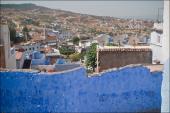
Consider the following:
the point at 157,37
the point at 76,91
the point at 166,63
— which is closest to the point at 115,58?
the point at 76,91

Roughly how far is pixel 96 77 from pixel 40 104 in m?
1.23

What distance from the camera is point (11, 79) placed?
620cm

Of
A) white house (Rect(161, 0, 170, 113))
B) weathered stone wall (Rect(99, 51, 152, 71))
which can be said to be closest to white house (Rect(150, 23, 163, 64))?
weathered stone wall (Rect(99, 51, 152, 71))

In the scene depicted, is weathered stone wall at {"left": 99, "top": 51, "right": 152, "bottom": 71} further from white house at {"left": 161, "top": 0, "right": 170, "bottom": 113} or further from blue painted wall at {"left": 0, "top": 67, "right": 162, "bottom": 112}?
white house at {"left": 161, "top": 0, "right": 170, "bottom": 113}

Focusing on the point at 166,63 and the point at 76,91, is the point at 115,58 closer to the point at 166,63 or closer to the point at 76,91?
the point at 76,91

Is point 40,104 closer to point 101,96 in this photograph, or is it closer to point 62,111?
point 62,111

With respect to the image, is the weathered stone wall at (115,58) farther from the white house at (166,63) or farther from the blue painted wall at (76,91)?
the white house at (166,63)

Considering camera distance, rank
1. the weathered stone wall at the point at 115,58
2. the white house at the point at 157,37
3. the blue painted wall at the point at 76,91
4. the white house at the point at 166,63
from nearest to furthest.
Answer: the white house at the point at 166,63
the blue painted wall at the point at 76,91
the weathered stone wall at the point at 115,58
the white house at the point at 157,37

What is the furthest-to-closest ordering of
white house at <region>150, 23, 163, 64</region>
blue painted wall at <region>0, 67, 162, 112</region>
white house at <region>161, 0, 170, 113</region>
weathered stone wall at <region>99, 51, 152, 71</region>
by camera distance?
white house at <region>150, 23, 163, 64</region> → weathered stone wall at <region>99, 51, 152, 71</region> → blue painted wall at <region>0, 67, 162, 112</region> → white house at <region>161, 0, 170, 113</region>

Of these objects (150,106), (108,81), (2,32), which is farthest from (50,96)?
(2,32)

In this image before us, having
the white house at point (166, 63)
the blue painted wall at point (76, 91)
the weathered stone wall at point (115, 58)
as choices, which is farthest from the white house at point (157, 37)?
the white house at point (166, 63)

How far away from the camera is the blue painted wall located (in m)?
6.26

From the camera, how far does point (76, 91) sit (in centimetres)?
644

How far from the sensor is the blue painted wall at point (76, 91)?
20.5 feet
